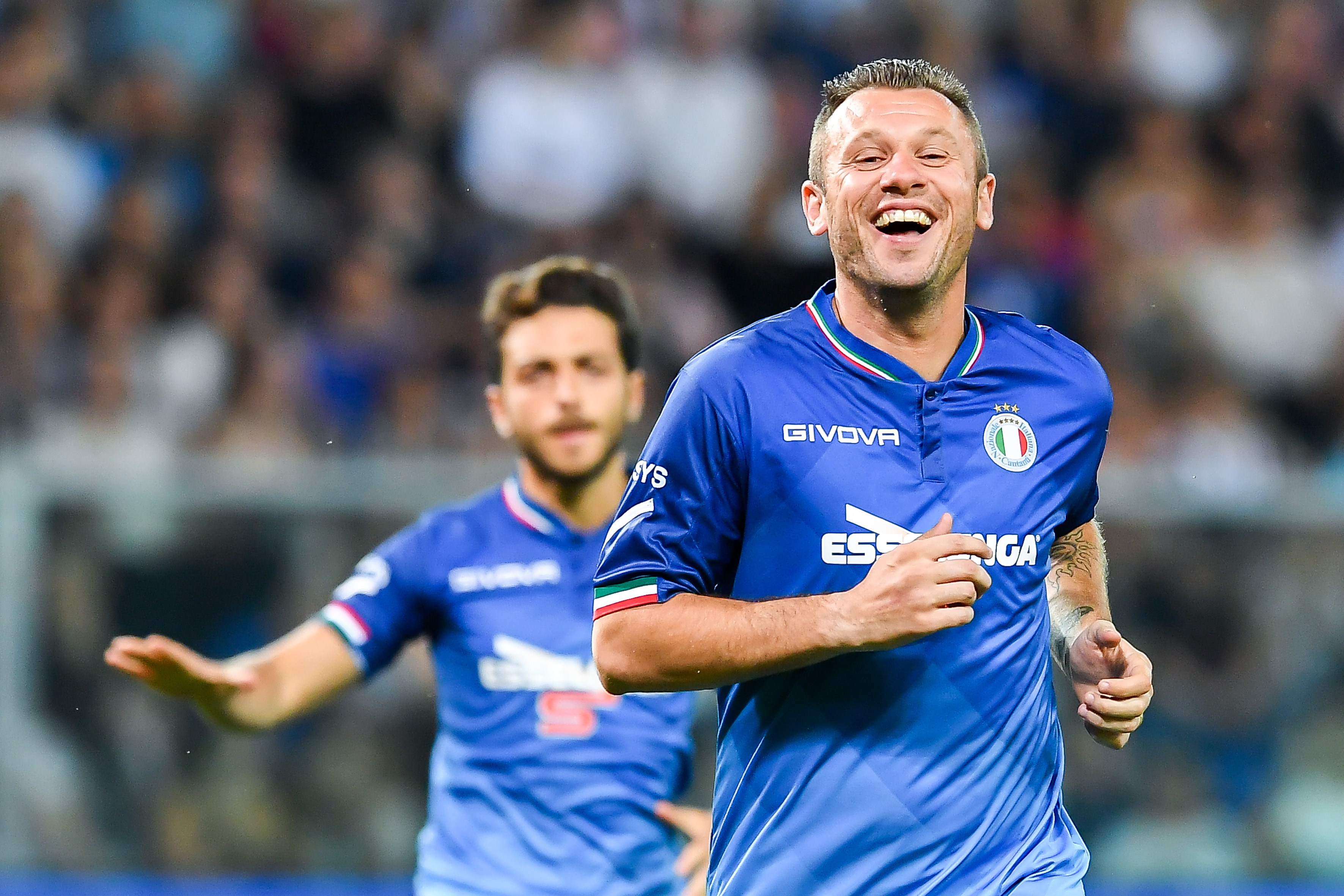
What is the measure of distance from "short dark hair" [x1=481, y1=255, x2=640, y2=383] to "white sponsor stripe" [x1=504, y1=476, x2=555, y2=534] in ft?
1.07

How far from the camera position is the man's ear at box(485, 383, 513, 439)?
5.01m

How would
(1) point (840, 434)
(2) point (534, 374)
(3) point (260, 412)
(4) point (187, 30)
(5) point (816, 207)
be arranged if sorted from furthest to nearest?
1. (4) point (187, 30)
2. (3) point (260, 412)
3. (2) point (534, 374)
4. (5) point (816, 207)
5. (1) point (840, 434)

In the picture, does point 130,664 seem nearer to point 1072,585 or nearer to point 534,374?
point 534,374

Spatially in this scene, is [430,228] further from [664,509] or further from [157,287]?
[664,509]

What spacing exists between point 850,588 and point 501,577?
73.9 inches

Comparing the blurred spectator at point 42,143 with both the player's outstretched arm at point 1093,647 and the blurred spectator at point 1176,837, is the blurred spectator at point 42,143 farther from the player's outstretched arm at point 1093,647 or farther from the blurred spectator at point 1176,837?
the player's outstretched arm at point 1093,647

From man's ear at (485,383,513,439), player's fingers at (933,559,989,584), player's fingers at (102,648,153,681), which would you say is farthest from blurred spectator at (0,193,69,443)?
player's fingers at (933,559,989,584)

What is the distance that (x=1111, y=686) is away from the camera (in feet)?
10.3

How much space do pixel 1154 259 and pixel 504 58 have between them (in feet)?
13.1

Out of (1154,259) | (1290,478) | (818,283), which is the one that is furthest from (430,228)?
(1290,478)

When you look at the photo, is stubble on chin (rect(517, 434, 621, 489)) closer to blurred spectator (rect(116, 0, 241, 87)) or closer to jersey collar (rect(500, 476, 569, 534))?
jersey collar (rect(500, 476, 569, 534))

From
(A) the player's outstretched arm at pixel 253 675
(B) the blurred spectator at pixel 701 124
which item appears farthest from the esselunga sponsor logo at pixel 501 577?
(B) the blurred spectator at pixel 701 124

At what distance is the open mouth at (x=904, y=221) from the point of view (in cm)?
327

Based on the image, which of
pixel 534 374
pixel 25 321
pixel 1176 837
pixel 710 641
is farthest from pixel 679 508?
pixel 25 321
